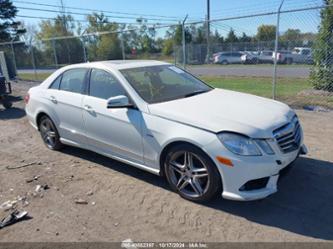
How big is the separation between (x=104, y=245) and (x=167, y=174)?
1187mm

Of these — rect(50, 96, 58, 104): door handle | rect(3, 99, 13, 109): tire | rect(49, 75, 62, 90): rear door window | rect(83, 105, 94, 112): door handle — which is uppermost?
rect(49, 75, 62, 90): rear door window

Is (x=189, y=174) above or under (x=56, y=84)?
under

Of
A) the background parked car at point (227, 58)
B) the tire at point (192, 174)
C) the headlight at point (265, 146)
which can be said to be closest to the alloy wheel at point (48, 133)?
the tire at point (192, 174)

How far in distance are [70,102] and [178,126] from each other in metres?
2.15

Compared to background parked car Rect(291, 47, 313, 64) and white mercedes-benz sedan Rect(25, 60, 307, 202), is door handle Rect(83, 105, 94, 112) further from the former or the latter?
background parked car Rect(291, 47, 313, 64)

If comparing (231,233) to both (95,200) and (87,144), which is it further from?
(87,144)

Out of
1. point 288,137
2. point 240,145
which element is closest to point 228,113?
point 240,145

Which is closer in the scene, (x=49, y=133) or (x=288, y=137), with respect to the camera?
(x=288, y=137)

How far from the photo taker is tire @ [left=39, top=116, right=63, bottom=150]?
5730mm

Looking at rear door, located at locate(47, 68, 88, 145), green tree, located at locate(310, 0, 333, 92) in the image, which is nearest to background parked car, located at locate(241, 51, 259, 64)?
green tree, located at locate(310, 0, 333, 92)

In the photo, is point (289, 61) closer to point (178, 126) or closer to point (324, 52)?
point (324, 52)

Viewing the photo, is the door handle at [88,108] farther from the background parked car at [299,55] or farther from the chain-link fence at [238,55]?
the background parked car at [299,55]

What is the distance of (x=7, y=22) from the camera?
45500 mm

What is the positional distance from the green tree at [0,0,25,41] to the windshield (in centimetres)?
4635
